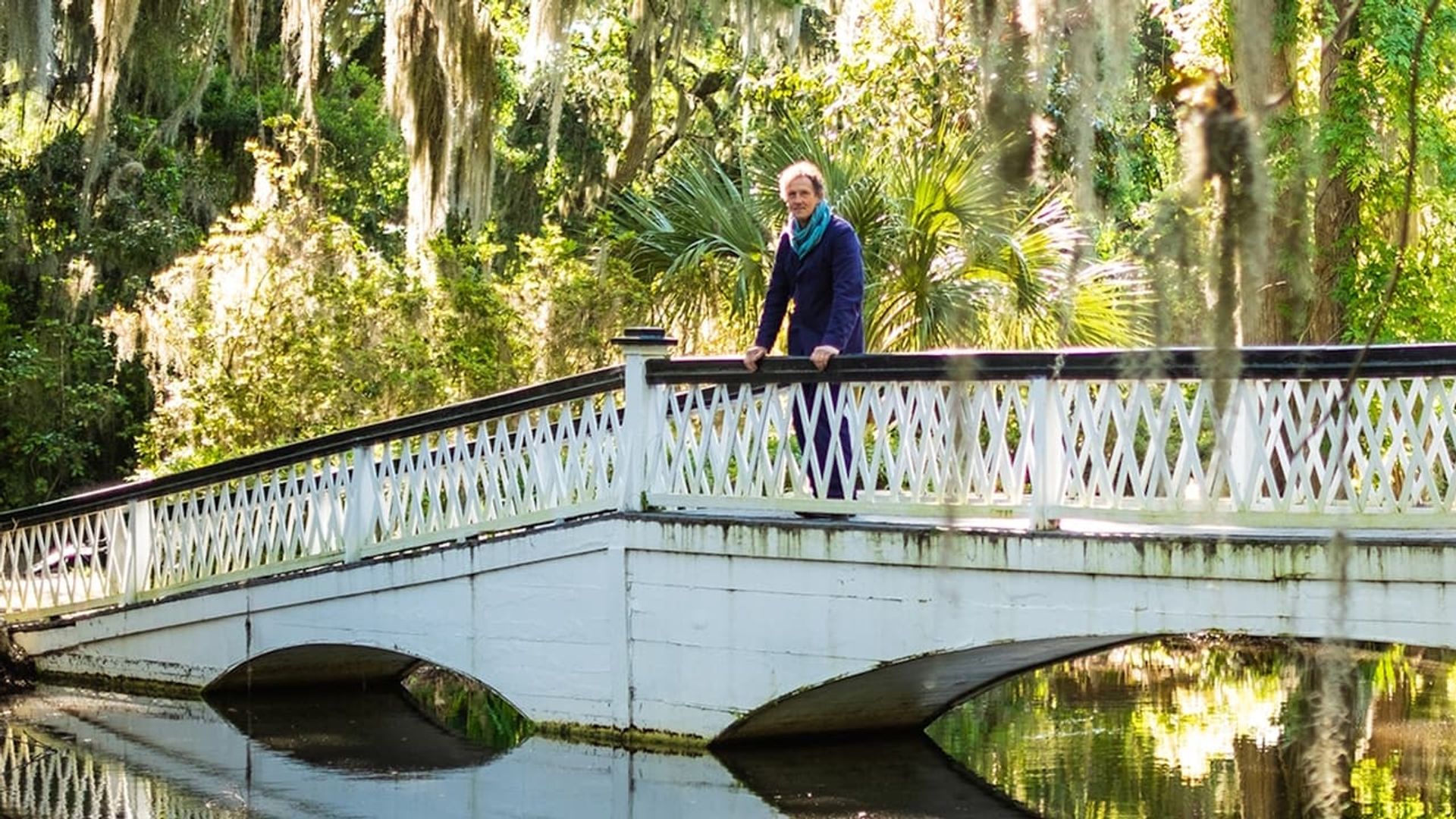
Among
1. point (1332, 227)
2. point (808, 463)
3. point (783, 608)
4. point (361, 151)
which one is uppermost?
point (361, 151)

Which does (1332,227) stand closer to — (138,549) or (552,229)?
(552,229)

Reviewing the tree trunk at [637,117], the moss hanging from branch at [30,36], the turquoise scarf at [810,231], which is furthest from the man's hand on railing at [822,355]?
the tree trunk at [637,117]

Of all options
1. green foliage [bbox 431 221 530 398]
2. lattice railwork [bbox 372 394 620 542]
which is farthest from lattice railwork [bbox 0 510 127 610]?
green foliage [bbox 431 221 530 398]

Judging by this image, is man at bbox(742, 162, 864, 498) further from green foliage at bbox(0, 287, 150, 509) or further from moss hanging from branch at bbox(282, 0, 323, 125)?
green foliage at bbox(0, 287, 150, 509)

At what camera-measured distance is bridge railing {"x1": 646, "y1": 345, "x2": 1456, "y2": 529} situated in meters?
8.13

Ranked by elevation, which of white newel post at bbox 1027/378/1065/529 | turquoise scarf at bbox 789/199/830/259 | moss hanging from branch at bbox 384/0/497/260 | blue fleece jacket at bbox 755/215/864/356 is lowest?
white newel post at bbox 1027/378/1065/529

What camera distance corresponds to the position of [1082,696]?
43.2 ft

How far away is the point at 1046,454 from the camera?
A: 9.12 m

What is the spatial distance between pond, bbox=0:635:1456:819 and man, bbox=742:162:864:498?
5.30 feet

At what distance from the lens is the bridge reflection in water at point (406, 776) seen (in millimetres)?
9156

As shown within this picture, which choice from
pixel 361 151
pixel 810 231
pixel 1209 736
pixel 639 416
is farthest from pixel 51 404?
pixel 1209 736

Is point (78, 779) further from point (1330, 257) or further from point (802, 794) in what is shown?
point (1330, 257)

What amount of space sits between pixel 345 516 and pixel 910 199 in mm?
5156

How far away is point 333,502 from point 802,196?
388 cm
